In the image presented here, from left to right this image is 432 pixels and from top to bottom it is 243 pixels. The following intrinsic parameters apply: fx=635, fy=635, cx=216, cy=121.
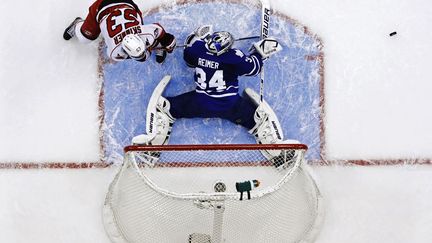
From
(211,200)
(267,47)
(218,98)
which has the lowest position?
(211,200)

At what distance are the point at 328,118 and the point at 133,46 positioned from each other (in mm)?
1650

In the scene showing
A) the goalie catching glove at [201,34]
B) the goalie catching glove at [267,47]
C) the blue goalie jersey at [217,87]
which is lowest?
the blue goalie jersey at [217,87]

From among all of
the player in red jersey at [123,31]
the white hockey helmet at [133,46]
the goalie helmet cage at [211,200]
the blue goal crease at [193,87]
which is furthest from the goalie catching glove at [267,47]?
the white hockey helmet at [133,46]

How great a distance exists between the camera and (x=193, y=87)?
4.89 metres

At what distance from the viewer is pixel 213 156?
4820 mm

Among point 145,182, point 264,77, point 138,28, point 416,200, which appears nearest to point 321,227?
point 416,200

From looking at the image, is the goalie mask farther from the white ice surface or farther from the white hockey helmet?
the white ice surface

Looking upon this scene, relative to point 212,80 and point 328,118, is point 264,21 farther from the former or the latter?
point 328,118

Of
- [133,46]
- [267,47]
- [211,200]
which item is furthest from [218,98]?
[211,200]

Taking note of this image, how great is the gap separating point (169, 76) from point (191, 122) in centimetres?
39

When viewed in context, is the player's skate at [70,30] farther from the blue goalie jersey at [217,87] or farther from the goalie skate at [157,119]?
the blue goalie jersey at [217,87]

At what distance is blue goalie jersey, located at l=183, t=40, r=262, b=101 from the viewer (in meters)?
4.52

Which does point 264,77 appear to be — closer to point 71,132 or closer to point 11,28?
point 71,132

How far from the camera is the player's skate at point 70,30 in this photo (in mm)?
4824
